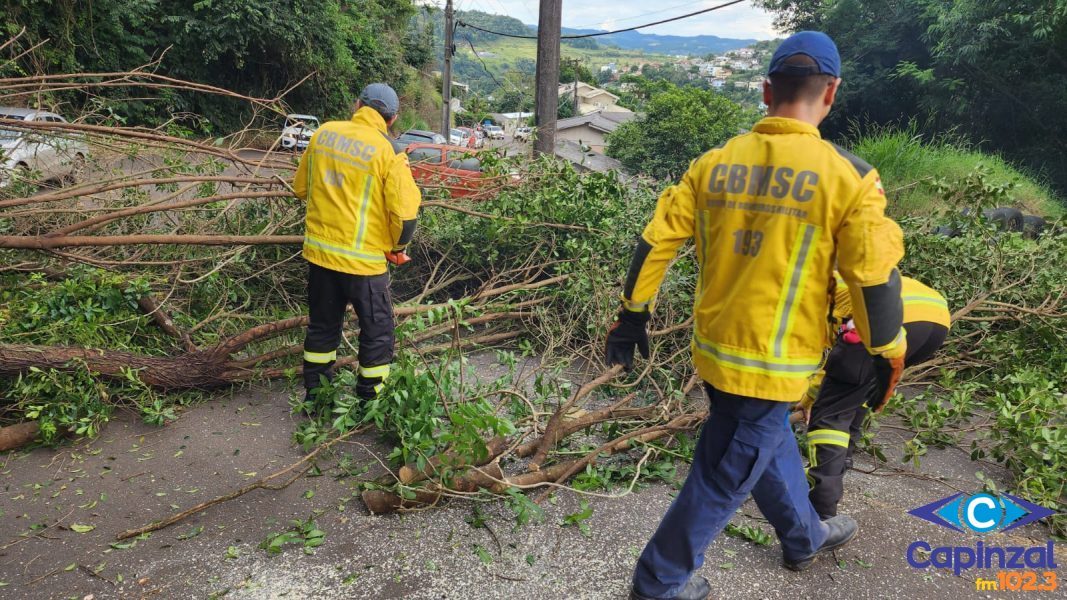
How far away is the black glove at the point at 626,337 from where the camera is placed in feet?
7.35

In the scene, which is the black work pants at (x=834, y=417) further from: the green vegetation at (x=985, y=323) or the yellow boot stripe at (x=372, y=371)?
the yellow boot stripe at (x=372, y=371)

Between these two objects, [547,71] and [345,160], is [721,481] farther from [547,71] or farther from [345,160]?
[547,71]

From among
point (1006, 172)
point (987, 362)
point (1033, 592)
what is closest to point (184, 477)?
point (1033, 592)

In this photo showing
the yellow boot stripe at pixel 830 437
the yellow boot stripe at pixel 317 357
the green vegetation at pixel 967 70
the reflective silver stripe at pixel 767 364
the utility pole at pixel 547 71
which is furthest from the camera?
the green vegetation at pixel 967 70

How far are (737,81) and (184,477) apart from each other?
72.0 metres

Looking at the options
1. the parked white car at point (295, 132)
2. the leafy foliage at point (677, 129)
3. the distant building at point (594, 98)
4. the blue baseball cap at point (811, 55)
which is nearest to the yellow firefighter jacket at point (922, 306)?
the blue baseball cap at point (811, 55)

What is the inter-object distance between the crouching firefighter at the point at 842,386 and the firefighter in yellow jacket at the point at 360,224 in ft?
6.96

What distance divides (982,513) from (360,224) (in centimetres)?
329

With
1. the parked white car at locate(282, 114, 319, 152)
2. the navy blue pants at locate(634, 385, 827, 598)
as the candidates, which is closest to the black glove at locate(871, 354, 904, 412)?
the navy blue pants at locate(634, 385, 827, 598)

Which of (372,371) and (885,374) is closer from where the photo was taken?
(885,374)

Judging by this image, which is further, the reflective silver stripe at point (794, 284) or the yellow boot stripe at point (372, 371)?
the yellow boot stripe at point (372, 371)

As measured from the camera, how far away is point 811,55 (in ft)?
6.13

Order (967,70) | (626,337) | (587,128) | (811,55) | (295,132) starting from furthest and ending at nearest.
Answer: (587,128)
(967,70)
(295,132)
(626,337)
(811,55)

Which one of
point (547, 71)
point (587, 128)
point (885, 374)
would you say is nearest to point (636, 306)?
point (885, 374)
